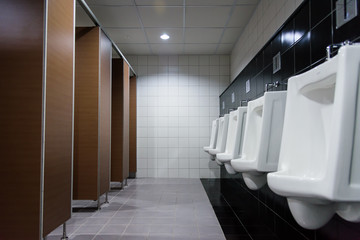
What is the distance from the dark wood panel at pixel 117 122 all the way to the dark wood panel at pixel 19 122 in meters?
2.57

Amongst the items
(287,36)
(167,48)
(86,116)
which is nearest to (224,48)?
(167,48)

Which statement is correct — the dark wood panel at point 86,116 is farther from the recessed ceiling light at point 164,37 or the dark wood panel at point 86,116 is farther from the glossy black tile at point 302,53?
the glossy black tile at point 302,53

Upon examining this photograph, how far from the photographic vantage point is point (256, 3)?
3602mm

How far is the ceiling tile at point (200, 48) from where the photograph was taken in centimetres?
528

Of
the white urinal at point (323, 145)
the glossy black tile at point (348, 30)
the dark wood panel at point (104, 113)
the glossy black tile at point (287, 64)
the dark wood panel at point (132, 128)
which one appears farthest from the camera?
the dark wood panel at point (132, 128)

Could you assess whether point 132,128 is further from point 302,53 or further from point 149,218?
point 302,53

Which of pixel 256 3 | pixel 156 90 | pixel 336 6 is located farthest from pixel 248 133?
pixel 156 90

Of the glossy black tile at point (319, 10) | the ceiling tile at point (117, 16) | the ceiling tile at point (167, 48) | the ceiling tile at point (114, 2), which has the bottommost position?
the glossy black tile at point (319, 10)

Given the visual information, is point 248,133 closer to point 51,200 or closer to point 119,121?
point 51,200

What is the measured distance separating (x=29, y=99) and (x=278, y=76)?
67.6 inches

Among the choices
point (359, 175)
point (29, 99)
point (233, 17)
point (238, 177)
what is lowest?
point (238, 177)

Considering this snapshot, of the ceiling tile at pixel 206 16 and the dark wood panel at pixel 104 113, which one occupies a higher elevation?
the ceiling tile at pixel 206 16

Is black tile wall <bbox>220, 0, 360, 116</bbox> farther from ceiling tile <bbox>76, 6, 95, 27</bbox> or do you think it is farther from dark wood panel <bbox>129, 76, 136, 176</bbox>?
dark wood panel <bbox>129, 76, 136, 176</bbox>

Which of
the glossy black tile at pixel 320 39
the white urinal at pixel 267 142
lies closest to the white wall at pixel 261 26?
the glossy black tile at pixel 320 39
